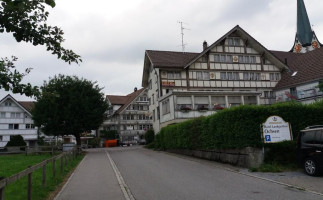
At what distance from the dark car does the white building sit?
56504 millimetres

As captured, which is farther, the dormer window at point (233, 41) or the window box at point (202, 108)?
the dormer window at point (233, 41)

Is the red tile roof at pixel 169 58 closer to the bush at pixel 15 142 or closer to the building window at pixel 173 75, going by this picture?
the building window at pixel 173 75

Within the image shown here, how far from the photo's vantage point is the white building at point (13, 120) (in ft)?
199

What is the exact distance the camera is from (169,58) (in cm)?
4081

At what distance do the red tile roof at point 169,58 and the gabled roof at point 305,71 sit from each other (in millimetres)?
11999

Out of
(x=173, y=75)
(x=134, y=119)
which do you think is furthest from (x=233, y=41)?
(x=134, y=119)

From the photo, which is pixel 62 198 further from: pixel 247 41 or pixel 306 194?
pixel 247 41

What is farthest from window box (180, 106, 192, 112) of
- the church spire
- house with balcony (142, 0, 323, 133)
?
the church spire

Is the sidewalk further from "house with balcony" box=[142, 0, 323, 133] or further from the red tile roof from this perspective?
the red tile roof

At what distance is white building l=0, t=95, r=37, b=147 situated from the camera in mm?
60594

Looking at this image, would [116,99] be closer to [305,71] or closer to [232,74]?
[232,74]

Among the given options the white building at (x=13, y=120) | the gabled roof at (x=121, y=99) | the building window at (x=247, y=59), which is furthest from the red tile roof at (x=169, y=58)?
the white building at (x=13, y=120)

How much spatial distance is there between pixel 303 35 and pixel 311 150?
64123mm

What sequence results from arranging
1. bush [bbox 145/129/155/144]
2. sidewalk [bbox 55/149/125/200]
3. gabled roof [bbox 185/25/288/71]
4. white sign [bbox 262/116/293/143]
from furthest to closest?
bush [bbox 145/129/155/144] → gabled roof [bbox 185/25/288/71] → white sign [bbox 262/116/293/143] → sidewalk [bbox 55/149/125/200]
